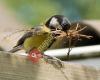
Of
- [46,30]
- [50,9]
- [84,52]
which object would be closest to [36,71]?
[46,30]

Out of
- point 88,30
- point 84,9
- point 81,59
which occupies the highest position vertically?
point 84,9

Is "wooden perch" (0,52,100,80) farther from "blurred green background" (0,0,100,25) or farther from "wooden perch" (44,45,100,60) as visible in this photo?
"wooden perch" (44,45,100,60)

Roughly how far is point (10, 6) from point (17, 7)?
5 centimetres

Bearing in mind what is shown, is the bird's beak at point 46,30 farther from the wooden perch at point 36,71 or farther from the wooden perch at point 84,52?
the wooden perch at point 84,52

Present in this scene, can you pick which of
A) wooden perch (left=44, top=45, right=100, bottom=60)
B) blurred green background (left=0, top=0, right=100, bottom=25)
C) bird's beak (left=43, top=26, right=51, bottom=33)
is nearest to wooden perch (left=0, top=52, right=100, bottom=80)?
bird's beak (left=43, top=26, right=51, bottom=33)

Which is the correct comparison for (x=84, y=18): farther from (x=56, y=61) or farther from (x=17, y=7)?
(x=56, y=61)

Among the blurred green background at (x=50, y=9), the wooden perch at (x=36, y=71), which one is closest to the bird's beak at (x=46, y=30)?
the wooden perch at (x=36, y=71)

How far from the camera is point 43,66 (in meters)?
1.17

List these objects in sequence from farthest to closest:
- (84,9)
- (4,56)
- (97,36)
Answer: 1. (97,36)
2. (84,9)
3. (4,56)

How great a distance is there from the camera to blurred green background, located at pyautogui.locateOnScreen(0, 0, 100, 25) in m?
2.48

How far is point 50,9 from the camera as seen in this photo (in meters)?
2.51

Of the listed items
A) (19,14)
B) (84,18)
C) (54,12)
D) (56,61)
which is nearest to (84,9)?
(84,18)

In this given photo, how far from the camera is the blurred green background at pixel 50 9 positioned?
248 centimetres

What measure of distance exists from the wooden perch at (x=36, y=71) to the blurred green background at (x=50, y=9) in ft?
3.79
